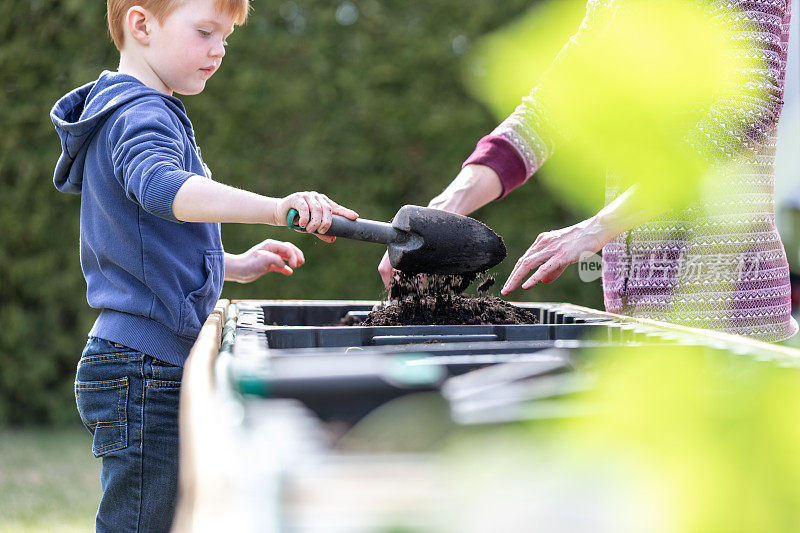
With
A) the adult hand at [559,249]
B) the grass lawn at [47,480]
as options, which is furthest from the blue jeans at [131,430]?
the grass lawn at [47,480]

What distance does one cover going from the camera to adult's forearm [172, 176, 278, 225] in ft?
3.77

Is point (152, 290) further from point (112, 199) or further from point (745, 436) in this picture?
point (745, 436)

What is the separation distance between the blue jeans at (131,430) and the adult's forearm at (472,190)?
2.55ft

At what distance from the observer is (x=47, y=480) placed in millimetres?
3312

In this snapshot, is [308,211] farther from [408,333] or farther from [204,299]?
[204,299]

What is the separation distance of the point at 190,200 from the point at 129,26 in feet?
1.69

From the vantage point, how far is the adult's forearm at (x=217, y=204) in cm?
115

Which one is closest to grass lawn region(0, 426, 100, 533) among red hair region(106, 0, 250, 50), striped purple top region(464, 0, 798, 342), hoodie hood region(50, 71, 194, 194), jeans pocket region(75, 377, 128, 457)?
jeans pocket region(75, 377, 128, 457)

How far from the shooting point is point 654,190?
36 centimetres

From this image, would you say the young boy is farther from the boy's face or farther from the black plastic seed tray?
the black plastic seed tray

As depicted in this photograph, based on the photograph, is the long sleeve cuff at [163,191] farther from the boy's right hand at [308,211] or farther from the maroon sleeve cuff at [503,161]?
the maroon sleeve cuff at [503,161]

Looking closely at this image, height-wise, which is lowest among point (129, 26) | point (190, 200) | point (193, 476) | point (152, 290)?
point (193, 476)

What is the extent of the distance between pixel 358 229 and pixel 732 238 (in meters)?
0.74

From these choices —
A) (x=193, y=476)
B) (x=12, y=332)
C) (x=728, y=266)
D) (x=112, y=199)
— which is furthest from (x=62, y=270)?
(x=193, y=476)
